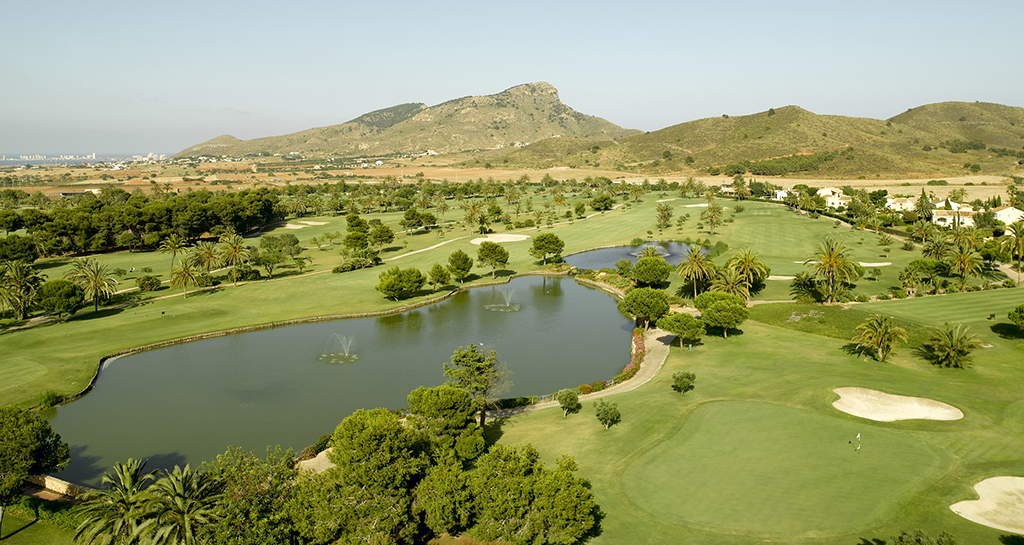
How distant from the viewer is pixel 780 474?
3134cm

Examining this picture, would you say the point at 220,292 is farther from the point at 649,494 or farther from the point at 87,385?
the point at 649,494

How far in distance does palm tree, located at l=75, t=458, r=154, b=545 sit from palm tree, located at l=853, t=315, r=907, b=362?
54.0 metres

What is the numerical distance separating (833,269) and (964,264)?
18026 mm

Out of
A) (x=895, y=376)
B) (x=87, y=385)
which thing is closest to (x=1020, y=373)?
(x=895, y=376)

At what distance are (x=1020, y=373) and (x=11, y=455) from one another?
6931 cm

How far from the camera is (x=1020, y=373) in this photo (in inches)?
1758

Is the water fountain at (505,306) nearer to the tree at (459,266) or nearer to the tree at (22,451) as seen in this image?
the tree at (459,266)

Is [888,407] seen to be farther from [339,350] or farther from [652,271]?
[339,350]

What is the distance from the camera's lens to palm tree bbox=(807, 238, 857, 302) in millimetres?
64812

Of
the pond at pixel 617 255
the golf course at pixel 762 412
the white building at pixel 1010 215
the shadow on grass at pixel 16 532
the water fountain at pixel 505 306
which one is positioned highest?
the white building at pixel 1010 215

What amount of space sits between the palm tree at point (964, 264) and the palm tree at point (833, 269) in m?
13.9

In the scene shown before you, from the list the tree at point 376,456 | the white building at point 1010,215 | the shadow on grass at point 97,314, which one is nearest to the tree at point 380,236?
the shadow on grass at point 97,314

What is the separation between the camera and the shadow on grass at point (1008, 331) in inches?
2037

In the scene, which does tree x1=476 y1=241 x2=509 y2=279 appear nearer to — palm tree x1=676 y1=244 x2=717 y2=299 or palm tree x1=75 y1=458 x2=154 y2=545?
palm tree x1=676 y1=244 x2=717 y2=299
